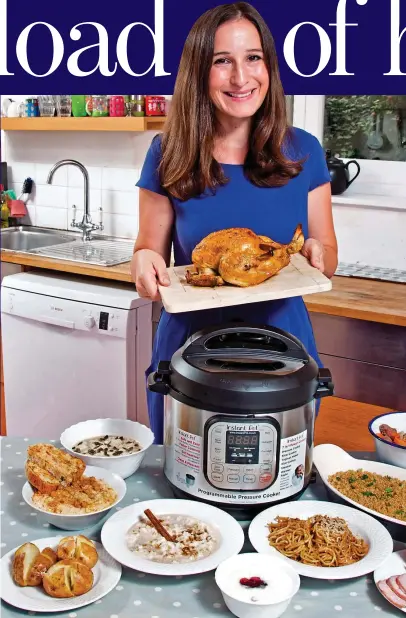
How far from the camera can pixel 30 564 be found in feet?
Answer: 3.08

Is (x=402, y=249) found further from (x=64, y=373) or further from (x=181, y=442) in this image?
(x=181, y=442)

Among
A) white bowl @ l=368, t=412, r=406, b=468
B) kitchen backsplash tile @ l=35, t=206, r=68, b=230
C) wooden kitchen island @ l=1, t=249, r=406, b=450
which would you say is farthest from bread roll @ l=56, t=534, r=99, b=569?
kitchen backsplash tile @ l=35, t=206, r=68, b=230

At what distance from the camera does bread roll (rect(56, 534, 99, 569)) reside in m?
0.95

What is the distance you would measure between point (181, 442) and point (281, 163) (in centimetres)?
72

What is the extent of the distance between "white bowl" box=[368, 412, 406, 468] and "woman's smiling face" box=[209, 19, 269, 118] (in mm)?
662

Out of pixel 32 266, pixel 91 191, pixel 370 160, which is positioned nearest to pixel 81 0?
pixel 91 191

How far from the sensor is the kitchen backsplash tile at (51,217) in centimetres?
345

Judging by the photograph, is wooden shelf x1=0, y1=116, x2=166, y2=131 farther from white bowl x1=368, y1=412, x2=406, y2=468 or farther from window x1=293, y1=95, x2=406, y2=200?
white bowl x1=368, y1=412, x2=406, y2=468

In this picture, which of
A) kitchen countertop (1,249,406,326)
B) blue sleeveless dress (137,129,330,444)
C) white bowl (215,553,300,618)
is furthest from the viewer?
kitchen countertop (1,249,406,326)

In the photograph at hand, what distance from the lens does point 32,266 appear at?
3.02 m

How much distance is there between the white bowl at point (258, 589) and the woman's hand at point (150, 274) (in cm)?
56

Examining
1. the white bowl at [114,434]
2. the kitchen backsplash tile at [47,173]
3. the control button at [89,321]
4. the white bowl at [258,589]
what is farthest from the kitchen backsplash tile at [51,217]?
the white bowl at [258,589]

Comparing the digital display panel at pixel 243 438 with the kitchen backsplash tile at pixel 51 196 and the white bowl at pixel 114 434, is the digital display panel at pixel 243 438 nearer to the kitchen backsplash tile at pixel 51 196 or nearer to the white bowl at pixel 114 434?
the white bowl at pixel 114 434

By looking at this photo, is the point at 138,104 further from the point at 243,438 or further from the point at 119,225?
the point at 243,438
